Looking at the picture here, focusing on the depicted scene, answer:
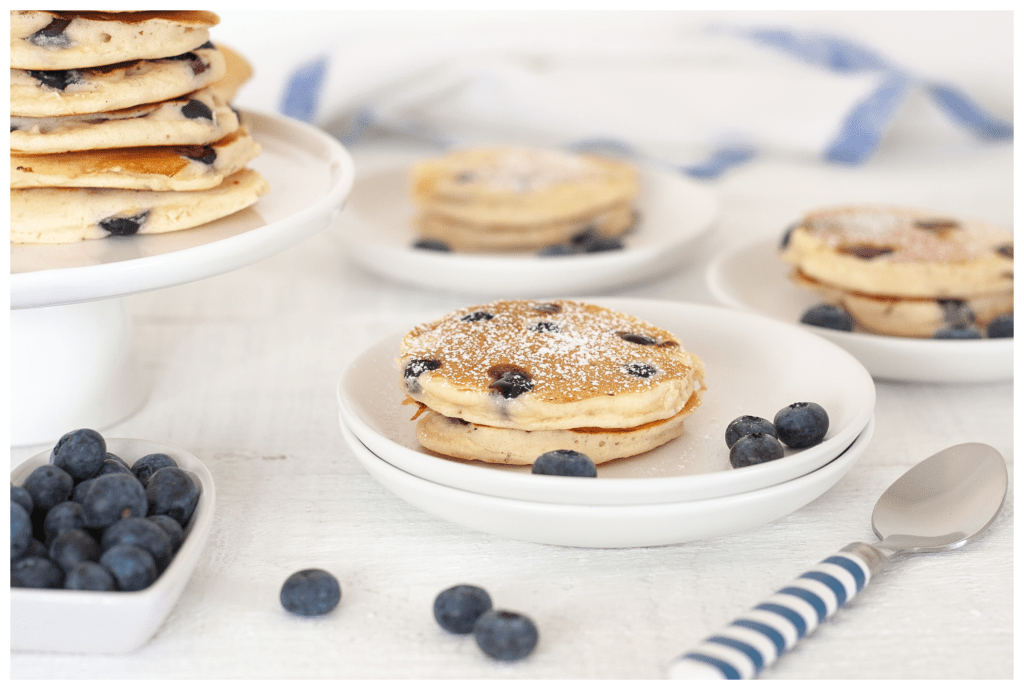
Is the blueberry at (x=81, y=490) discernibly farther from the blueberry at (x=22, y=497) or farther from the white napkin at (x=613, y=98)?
the white napkin at (x=613, y=98)

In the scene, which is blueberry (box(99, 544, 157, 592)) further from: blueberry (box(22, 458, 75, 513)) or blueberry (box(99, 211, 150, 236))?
blueberry (box(99, 211, 150, 236))

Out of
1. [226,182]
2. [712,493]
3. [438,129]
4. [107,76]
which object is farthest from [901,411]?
[438,129]

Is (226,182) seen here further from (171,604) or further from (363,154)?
(363,154)

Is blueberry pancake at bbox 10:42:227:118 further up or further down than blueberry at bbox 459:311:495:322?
further up

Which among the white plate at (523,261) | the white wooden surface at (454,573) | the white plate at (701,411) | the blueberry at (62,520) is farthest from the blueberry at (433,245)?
the blueberry at (62,520)

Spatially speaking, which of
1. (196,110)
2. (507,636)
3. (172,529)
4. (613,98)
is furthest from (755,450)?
(613,98)

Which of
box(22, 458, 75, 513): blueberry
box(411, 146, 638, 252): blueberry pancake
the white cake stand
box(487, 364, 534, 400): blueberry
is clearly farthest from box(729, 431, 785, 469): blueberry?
box(411, 146, 638, 252): blueberry pancake

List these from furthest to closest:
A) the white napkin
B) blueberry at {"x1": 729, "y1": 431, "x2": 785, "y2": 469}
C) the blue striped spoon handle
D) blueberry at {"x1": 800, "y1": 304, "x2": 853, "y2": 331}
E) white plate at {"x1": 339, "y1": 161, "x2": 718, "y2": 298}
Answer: the white napkin < white plate at {"x1": 339, "y1": 161, "x2": 718, "y2": 298} < blueberry at {"x1": 800, "y1": 304, "x2": 853, "y2": 331} < blueberry at {"x1": 729, "y1": 431, "x2": 785, "y2": 469} < the blue striped spoon handle
